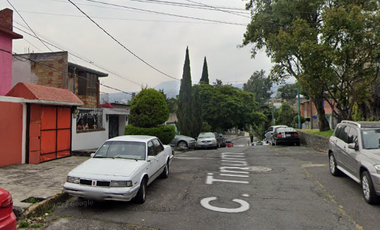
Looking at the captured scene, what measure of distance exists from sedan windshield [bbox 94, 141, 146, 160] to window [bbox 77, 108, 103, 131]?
22.2 feet

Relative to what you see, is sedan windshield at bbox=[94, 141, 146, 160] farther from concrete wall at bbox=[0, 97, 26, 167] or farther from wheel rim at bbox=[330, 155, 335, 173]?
wheel rim at bbox=[330, 155, 335, 173]

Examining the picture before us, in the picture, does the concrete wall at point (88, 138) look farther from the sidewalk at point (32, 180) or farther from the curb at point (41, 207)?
the curb at point (41, 207)

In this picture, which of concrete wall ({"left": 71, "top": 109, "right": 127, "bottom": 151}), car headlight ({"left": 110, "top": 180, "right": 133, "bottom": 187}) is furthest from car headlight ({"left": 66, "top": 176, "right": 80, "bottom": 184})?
concrete wall ({"left": 71, "top": 109, "right": 127, "bottom": 151})

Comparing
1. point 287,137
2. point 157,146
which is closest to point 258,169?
point 157,146

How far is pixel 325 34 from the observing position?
12781 millimetres

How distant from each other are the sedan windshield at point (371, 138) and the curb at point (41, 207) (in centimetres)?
708

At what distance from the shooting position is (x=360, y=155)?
6.03 meters

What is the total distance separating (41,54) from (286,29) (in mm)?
16870

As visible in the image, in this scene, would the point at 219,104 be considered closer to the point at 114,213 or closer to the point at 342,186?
the point at 342,186

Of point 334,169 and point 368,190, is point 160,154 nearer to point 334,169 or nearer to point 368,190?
point 368,190

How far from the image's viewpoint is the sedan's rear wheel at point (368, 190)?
17.4 feet

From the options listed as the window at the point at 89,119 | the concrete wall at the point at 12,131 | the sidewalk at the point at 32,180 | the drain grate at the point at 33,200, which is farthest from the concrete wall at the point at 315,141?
the concrete wall at the point at 12,131

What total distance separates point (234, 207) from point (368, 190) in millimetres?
2832

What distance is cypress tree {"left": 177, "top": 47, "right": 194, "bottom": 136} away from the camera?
25.4 m
